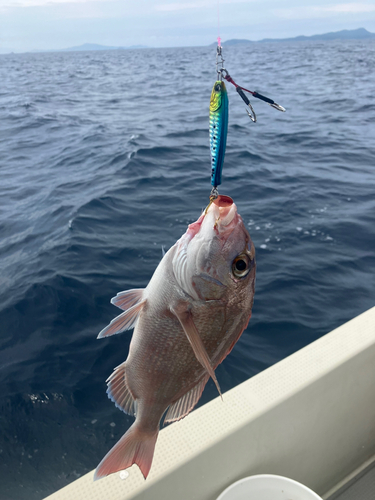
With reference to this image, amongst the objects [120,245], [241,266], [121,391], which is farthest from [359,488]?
[120,245]

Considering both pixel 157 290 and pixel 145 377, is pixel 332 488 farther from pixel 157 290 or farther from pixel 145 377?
pixel 157 290

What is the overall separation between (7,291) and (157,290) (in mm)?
4133

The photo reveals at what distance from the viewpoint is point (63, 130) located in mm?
13398

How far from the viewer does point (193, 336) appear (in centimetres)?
116

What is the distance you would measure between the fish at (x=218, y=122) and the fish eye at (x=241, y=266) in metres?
0.29

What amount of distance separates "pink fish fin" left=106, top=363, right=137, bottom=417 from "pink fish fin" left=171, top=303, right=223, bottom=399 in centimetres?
37

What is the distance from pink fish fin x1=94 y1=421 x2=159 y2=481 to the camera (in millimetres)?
1361

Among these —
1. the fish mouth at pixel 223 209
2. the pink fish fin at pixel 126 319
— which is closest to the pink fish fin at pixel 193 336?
the pink fish fin at pixel 126 319

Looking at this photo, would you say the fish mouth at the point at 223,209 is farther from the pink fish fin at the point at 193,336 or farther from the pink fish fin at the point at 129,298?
the pink fish fin at the point at 129,298

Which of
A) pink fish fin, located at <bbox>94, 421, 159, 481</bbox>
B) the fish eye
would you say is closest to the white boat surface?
pink fish fin, located at <bbox>94, 421, 159, 481</bbox>

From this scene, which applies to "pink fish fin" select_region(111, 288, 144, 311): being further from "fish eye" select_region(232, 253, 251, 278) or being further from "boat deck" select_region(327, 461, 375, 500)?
"boat deck" select_region(327, 461, 375, 500)

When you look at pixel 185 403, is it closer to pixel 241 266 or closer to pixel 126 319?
pixel 126 319

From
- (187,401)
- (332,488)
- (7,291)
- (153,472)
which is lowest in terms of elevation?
(332,488)

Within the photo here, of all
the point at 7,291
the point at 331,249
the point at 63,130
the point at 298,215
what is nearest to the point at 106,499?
the point at 7,291
